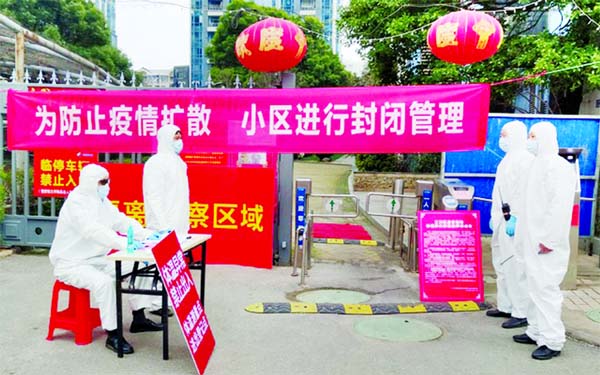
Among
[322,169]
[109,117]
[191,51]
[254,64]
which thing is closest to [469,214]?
[254,64]

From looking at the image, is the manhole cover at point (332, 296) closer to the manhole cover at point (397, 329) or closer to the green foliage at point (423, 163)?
the manhole cover at point (397, 329)

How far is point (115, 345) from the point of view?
4539 mm

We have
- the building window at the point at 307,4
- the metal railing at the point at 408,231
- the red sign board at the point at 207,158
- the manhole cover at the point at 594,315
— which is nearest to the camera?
the manhole cover at the point at 594,315

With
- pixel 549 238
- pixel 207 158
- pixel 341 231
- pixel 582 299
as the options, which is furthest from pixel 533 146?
pixel 341 231

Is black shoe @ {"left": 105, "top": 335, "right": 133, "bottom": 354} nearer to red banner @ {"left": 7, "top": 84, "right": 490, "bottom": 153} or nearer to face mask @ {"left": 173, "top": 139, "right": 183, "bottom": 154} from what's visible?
face mask @ {"left": 173, "top": 139, "right": 183, "bottom": 154}

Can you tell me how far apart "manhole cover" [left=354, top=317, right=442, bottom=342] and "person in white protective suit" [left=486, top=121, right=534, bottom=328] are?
→ 772mm

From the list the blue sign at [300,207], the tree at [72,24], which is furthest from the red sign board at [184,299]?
the tree at [72,24]

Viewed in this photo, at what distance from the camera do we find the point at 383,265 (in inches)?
306

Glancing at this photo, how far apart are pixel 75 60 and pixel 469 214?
1210cm

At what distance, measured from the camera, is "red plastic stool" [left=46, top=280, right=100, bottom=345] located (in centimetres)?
466

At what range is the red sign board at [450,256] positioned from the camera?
5.89 m

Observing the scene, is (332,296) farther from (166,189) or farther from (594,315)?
(594,315)

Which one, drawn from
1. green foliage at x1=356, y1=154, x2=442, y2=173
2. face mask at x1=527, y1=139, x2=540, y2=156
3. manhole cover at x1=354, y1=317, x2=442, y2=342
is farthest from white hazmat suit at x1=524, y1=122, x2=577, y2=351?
green foliage at x1=356, y1=154, x2=442, y2=173

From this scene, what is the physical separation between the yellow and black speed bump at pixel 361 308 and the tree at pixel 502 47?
14.9 feet
